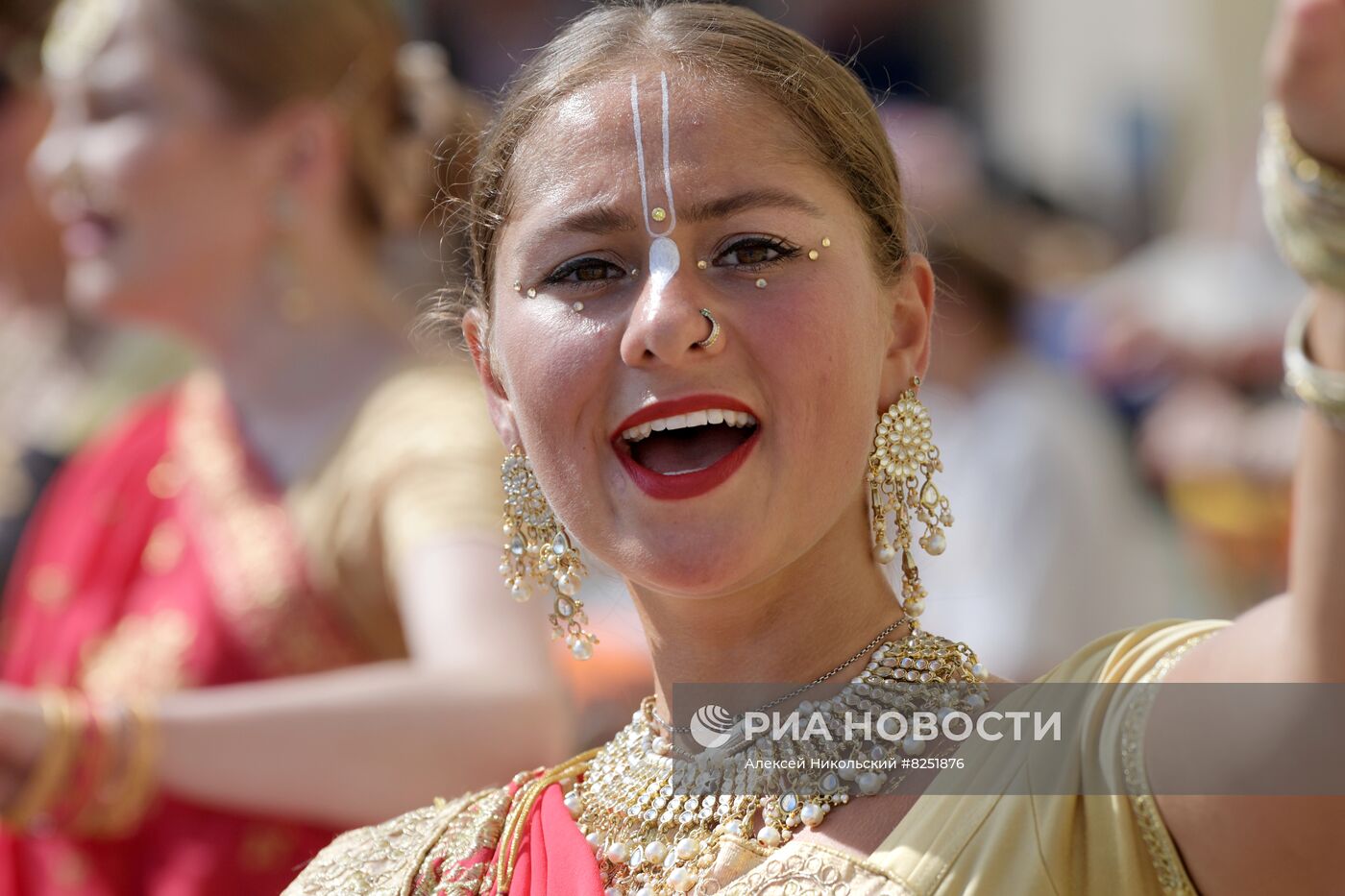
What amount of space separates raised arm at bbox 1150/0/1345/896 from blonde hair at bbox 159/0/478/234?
6.50ft

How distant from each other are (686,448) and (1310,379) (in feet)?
→ 2.05

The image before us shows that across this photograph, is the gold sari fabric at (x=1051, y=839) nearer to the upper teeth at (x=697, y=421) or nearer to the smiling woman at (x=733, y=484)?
the smiling woman at (x=733, y=484)

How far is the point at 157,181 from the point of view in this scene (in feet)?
10.0

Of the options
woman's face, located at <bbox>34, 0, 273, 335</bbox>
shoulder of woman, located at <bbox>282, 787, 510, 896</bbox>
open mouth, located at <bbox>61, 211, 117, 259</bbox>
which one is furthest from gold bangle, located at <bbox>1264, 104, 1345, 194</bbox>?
open mouth, located at <bbox>61, 211, 117, 259</bbox>

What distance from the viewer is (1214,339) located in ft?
17.2

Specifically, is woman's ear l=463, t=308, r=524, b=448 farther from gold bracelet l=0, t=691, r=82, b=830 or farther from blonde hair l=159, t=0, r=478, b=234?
blonde hair l=159, t=0, r=478, b=234

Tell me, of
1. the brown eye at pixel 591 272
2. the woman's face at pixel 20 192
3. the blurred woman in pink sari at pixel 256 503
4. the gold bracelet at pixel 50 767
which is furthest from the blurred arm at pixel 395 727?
the woman's face at pixel 20 192

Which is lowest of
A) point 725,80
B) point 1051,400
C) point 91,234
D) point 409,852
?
point 409,852

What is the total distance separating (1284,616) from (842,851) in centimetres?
45

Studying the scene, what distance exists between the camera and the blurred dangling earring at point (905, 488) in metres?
1.70

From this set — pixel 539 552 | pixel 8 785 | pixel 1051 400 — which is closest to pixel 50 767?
pixel 8 785

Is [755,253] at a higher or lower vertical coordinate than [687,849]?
higher

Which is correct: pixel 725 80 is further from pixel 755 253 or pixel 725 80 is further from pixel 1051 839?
pixel 1051 839

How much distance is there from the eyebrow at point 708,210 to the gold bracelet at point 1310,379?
1.86 feet
